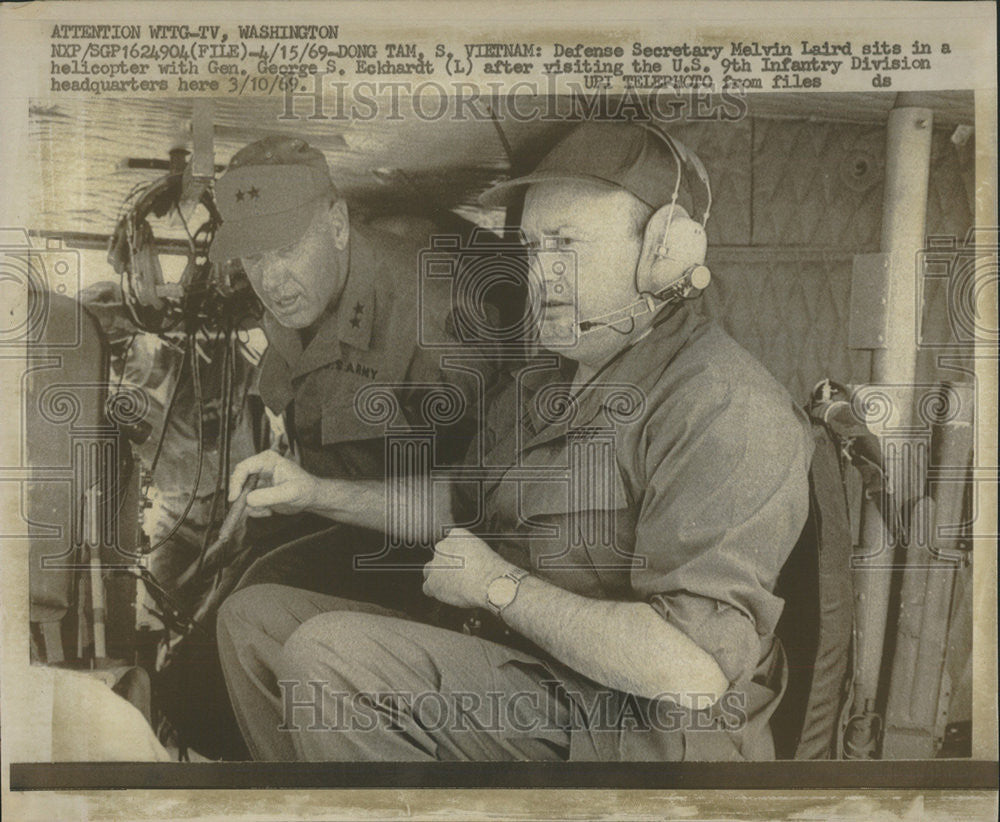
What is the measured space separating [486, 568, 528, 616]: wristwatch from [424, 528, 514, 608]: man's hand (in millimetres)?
16

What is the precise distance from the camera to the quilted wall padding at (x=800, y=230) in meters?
4.02

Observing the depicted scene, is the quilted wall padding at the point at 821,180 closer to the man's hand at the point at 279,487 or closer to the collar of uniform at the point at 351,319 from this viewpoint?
the collar of uniform at the point at 351,319

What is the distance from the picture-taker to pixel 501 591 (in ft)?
13.0

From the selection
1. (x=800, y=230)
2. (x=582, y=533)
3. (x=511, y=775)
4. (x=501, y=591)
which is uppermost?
(x=800, y=230)

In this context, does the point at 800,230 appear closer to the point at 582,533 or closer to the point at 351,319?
the point at 582,533

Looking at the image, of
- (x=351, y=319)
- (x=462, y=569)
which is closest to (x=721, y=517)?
(x=462, y=569)

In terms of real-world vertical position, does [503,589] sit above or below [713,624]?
above

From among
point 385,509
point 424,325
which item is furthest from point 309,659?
point 424,325

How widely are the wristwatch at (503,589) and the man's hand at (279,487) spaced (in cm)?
76

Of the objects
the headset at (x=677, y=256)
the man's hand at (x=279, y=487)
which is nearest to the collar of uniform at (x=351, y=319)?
the man's hand at (x=279, y=487)

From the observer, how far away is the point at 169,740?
4.05m

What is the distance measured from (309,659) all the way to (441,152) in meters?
2.00

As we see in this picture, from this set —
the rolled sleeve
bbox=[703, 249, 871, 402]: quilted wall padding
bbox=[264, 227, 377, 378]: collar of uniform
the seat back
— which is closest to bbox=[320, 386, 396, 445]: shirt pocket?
bbox=[264, 227, 377, 378]: collar of uniform

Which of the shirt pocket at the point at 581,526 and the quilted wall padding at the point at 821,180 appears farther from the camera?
the quilted wall padding at the point at 821,180
